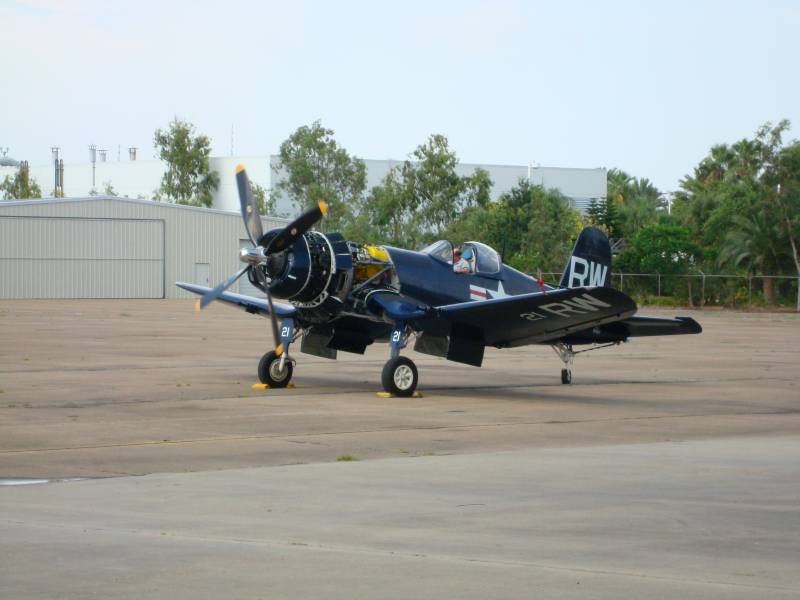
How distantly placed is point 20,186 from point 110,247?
1996 inches

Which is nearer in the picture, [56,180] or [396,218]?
[396,218]

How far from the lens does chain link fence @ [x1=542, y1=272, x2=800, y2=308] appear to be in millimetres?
65500

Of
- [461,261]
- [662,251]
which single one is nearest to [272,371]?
[461,261]

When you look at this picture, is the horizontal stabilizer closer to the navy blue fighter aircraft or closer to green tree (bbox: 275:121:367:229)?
the navy blue fighter aircraft

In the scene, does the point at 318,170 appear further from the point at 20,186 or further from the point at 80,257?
the point at 20,186

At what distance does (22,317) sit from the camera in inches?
1838

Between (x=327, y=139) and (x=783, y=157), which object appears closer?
(x=783, y=157)

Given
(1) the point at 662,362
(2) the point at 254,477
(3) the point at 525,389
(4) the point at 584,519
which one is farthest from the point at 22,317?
(4) the point at 584,519

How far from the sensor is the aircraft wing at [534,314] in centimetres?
1836

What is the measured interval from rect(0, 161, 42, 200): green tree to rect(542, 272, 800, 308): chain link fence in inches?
2629

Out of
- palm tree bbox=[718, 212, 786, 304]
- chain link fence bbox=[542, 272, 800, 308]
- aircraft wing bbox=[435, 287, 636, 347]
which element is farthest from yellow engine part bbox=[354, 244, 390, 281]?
palm tree bbox=[718, 212, 786, 304]

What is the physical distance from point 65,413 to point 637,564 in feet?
33.7

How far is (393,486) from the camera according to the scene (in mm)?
10539

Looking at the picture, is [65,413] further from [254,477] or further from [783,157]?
[783,157]
